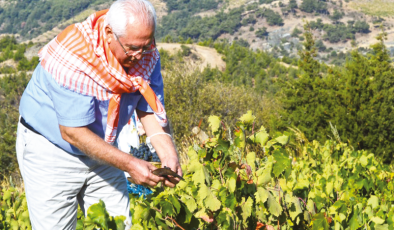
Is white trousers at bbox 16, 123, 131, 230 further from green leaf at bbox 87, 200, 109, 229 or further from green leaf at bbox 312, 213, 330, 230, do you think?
green leaf at bbox 312, 213, 330, 230

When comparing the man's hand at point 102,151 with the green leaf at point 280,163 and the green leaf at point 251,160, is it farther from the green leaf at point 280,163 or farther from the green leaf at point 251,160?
the green leaf at point 280,163

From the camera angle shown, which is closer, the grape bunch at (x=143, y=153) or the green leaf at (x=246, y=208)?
the green leaf at (x=246, y=208)

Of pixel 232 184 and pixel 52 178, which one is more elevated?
pixel 232 184

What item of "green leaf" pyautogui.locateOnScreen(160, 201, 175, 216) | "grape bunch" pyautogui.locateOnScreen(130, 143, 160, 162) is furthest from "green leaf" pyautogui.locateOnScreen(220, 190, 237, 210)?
"grape bunch" pyautogui.locateOnScreen(130, 143, 160, 162)

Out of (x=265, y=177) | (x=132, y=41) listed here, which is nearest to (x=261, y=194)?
(x=265, y=177)

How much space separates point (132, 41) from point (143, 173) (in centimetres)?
57

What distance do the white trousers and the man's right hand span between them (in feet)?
1.25

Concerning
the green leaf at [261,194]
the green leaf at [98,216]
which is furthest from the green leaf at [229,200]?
the green leaf at [98,216]

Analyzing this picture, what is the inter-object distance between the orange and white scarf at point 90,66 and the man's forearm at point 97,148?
17 cm

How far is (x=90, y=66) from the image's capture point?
6.17ft

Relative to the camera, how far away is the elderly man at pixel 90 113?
5.93ft

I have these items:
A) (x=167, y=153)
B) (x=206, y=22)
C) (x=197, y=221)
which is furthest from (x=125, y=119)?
(x=206, y=22)

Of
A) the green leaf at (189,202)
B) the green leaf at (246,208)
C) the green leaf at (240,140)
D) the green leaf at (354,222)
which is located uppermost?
the green leaf at (240,140)

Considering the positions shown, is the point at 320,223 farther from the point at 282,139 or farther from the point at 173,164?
the point at 173,164
